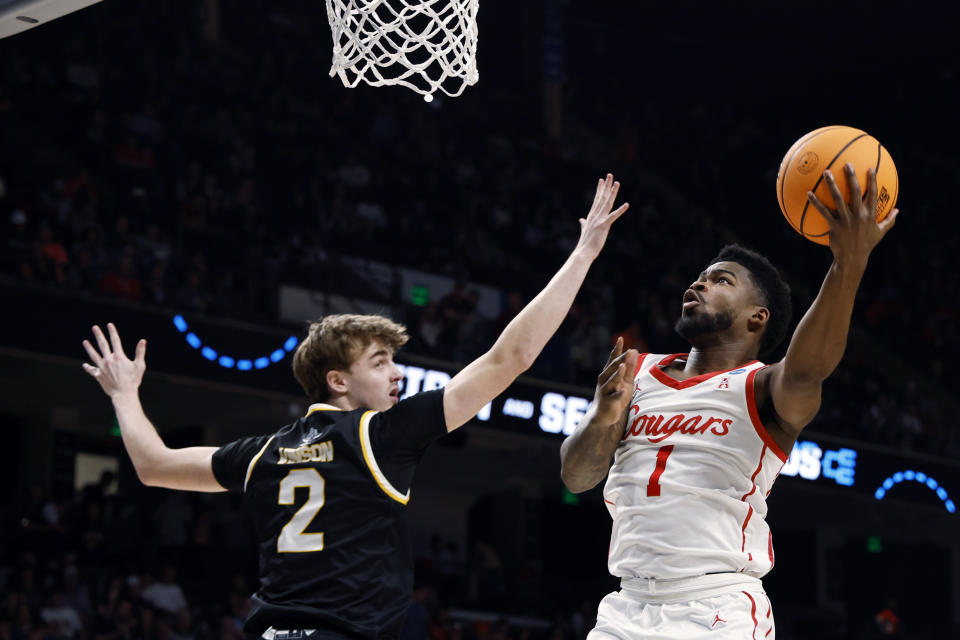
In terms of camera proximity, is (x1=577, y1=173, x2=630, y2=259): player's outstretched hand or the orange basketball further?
the orange basketball

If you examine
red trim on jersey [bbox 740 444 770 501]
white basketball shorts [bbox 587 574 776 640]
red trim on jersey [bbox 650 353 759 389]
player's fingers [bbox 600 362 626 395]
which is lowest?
white basketball shorts [bbox 587 574 776 640]

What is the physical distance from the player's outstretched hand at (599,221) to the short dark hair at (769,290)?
632 mm

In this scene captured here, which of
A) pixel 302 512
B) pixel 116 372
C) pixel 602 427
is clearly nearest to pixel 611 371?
pixel 602 427

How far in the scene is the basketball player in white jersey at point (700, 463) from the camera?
367 cm

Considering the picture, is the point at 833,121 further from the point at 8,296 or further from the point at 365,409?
the point at 365,409

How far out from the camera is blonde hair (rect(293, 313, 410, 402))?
359 cm

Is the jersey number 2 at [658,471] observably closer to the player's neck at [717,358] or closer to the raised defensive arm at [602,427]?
the raised defensive arm at [602,427]

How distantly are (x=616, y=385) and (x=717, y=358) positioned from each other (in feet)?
1.61

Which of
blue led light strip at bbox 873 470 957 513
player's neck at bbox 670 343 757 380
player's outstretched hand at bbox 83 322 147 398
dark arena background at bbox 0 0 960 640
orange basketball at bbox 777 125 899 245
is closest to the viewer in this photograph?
orange basketball at bbox 777 125 899 245

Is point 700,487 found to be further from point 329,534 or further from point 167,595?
point 167,595

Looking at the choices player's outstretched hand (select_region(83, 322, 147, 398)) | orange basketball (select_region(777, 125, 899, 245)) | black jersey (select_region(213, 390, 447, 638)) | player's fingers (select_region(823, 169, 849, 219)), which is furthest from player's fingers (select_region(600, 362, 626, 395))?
player's outstretched hand (select_region(83, 322, 147, 398))

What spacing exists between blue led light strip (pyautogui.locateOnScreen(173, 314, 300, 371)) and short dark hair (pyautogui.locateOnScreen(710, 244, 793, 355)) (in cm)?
808

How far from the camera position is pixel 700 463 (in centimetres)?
380

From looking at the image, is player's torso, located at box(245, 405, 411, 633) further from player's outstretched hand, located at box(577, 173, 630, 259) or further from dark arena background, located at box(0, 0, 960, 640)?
dark arena background, located at box(0, 0, 960, 640)
